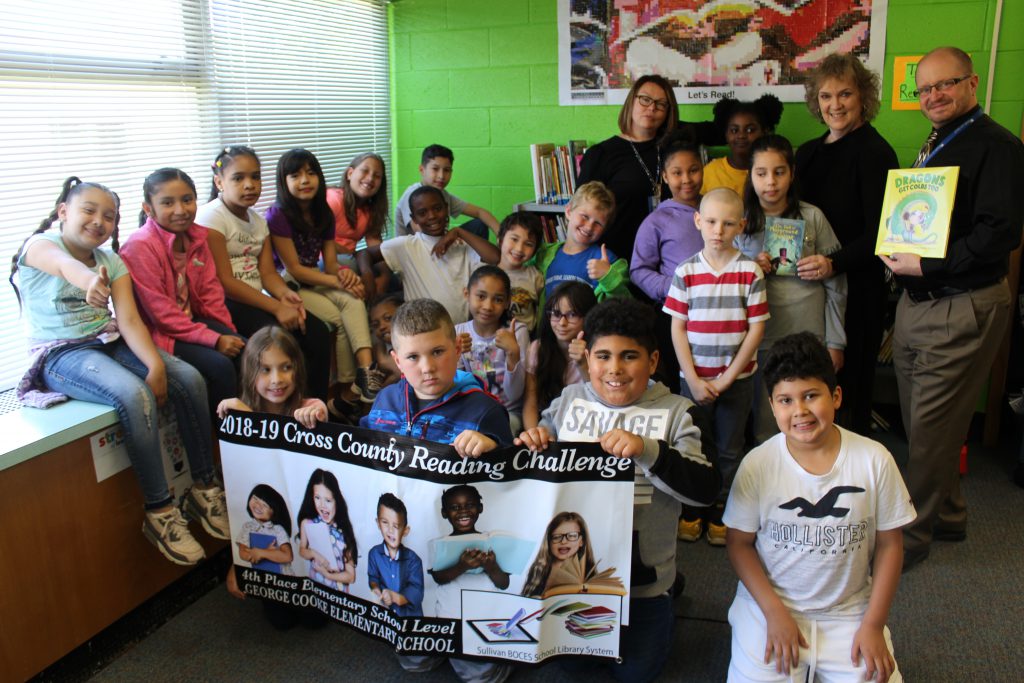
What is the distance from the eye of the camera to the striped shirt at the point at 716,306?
2.61m

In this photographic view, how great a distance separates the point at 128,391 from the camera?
2.25 meters

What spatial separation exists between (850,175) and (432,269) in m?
1.57

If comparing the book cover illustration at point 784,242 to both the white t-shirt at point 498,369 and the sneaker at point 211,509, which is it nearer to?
the white t-shirt at point 498,369

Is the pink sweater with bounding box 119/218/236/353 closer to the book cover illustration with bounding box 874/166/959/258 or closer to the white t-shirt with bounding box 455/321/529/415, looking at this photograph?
the white t-shirt with bounding box 455/321/529/415

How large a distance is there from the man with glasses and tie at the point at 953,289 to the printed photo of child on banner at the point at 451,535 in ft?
4.13

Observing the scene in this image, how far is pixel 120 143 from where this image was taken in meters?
2.96

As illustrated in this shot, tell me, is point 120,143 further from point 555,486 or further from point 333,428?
point 555,486

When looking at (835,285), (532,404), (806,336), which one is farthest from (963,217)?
(532,404)

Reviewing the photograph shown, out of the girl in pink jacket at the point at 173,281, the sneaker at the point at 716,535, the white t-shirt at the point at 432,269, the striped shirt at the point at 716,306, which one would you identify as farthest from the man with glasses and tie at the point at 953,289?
the girl in pink jacket at the point at 173,281

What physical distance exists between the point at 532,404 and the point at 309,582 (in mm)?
959

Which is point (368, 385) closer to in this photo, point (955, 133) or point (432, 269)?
point (432, 269)

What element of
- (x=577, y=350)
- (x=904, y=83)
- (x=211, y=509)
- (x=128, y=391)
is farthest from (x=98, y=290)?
(x=904, y=83)

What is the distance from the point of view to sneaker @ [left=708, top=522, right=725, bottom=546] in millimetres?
2771

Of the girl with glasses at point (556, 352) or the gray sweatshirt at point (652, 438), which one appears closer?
the gray sweatshirt at point (652, 438)
